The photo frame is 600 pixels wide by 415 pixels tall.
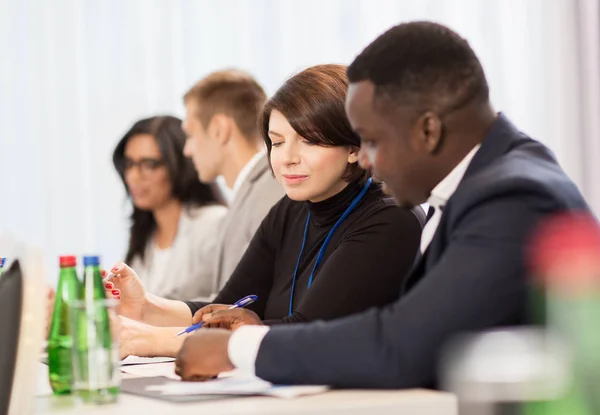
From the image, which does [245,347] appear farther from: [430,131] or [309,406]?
[430,131]

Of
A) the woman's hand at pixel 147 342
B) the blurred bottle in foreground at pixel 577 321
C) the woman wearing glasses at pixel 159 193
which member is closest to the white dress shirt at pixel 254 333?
the woman's hand at pixel 147 342

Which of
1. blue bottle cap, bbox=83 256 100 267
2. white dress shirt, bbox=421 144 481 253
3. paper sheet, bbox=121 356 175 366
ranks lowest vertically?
paper sheet, bbox=121 356 175 366

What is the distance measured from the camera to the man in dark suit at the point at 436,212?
4.24 feet

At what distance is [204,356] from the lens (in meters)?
1.43

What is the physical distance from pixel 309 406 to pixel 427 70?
56 centimetres

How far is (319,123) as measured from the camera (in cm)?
208

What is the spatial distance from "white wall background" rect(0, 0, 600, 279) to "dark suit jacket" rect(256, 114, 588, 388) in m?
3.07

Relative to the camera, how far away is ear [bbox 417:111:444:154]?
145 cm

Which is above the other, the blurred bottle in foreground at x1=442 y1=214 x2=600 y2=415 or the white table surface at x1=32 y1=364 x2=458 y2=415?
the blurred bottle in foreground at x1=442 y1=214 x2=600 y2=415

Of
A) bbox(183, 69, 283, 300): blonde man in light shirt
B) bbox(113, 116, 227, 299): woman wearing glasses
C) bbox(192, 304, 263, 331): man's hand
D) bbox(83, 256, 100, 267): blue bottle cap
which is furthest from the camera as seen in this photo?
bbox(113, 116, 227, 299): woman wearing glasses

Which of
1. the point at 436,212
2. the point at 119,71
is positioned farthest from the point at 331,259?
the point at 119,71

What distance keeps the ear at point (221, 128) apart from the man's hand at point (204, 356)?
7.10ft

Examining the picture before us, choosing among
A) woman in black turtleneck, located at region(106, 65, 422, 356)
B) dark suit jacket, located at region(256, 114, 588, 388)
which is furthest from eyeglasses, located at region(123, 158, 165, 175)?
dark suit jacket, located at region(256, 114, 588, 388)

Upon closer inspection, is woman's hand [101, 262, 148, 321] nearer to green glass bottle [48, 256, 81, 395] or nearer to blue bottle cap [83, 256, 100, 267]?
green glass bottle [48, 256, 81, 395]
